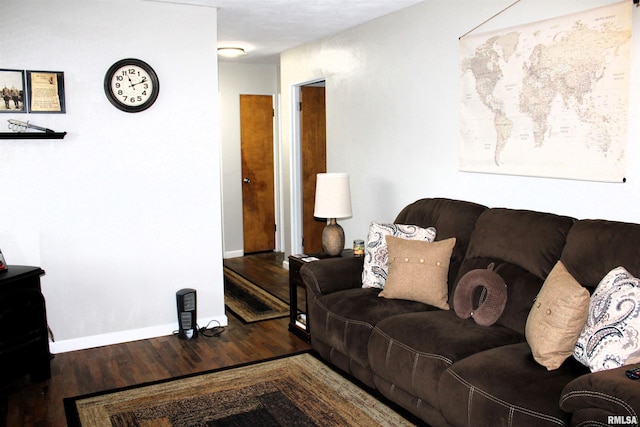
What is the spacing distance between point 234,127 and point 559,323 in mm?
5291

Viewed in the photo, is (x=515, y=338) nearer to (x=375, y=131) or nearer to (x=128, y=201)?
(x=375, y=131)

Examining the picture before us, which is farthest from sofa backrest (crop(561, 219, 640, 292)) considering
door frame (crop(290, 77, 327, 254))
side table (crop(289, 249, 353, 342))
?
door frame (crop(290, 77, 327, 254))

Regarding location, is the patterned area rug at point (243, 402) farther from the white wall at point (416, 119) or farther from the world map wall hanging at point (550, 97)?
the world map wall hanging at point (550, 97)

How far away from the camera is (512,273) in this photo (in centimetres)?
304

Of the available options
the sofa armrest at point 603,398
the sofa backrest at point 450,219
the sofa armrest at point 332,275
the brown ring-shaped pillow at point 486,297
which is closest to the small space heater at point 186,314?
the sofa armrest at point 332,275

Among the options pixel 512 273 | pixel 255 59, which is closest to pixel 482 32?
pixel 512 273

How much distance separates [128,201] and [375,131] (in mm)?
1957

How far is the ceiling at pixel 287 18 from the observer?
408 centimetres

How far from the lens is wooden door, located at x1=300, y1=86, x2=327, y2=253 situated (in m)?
6.21

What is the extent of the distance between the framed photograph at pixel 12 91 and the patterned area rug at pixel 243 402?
1.87m

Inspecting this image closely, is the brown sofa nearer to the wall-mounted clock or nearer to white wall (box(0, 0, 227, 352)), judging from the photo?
white wall (box(0, 0, 227, 352))

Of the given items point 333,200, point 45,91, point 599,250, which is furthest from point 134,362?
point 599,250

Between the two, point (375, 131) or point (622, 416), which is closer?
point (622, 416)

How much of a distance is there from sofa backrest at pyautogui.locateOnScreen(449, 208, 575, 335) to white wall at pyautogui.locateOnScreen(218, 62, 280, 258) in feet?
14.1
